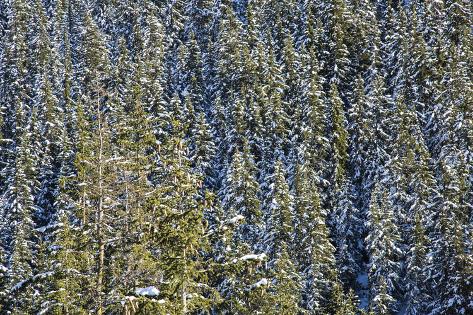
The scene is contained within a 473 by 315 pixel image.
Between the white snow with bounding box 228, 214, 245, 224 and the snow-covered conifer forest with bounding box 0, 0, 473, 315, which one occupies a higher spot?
the white snow with bounding box 228, 214, 245, 224

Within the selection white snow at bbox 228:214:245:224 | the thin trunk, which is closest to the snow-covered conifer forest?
the thin trunk

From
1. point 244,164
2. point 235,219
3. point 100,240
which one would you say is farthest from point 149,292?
point 244,164

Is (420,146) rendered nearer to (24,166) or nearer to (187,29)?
(24,166)

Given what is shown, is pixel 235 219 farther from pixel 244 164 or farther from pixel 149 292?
pixel 244 164

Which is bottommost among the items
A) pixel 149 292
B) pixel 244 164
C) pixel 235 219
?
pixel 244 164

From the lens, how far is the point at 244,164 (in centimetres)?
4931

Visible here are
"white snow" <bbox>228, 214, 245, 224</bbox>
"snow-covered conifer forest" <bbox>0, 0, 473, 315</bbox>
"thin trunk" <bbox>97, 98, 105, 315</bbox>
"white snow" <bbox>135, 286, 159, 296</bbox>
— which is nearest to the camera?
"white snow" <bbox>135, 286, 159, 296</bbox>

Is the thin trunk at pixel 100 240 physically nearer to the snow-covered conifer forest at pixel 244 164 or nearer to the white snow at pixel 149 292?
the snow-covered conifer forest at pixel 244 164

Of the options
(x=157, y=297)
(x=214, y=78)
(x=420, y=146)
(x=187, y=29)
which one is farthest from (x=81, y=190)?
(x=187, y=29)

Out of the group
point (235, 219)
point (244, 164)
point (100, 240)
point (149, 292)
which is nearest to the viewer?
point (149, 292)

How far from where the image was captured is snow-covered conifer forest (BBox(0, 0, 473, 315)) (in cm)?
1705

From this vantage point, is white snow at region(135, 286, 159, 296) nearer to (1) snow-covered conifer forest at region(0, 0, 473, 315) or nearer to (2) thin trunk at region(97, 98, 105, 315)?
(1) snow-covered conifer forest at region(0, 0, 473, 315)

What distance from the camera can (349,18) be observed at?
72.6 metres

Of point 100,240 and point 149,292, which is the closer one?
point 149,292
